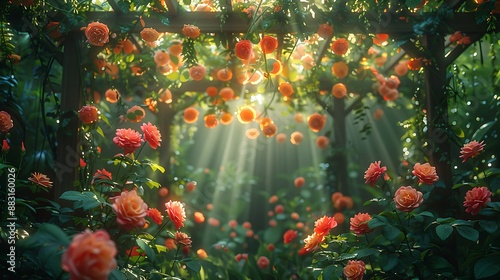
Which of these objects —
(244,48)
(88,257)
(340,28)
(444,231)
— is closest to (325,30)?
(340,28)

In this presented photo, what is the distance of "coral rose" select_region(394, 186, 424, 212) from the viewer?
5.72ft

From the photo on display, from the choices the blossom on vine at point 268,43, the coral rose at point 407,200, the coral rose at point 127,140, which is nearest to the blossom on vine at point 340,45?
the blossom on vine at point 268,43

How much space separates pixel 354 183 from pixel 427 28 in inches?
140

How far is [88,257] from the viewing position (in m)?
1.05

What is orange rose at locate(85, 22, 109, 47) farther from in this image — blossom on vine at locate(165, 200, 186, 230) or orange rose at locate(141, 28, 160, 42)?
blossom on vine at locate(165, 200, 186, 230)

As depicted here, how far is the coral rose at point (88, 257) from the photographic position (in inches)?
40.9

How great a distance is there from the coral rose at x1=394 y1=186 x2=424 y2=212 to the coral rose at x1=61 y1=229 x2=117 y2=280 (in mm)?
1144

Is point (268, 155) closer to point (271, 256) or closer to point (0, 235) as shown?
point (271, 256)

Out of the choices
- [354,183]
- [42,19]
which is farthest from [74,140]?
[354,183]

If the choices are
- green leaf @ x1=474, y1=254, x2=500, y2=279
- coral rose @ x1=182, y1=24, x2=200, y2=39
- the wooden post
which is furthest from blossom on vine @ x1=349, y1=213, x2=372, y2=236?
the wooden post

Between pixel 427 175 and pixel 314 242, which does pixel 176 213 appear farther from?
pixel 427 175

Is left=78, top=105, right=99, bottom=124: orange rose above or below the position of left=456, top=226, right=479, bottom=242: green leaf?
above

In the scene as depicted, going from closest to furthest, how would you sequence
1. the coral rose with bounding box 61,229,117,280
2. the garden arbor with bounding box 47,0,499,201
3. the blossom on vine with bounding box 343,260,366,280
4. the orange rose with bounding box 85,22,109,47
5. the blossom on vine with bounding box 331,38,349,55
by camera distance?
the coral rose with bounding box 61,229,117,280 < the blossom on vine with bounding box 343,260,366,280 < the orange rose with bounding box 85,22,109,47 < the garden arbor with bounding box 47,0,499,201 < the blossom on vine with bounding box 331,38,349,55

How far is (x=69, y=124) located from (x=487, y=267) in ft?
6.69
